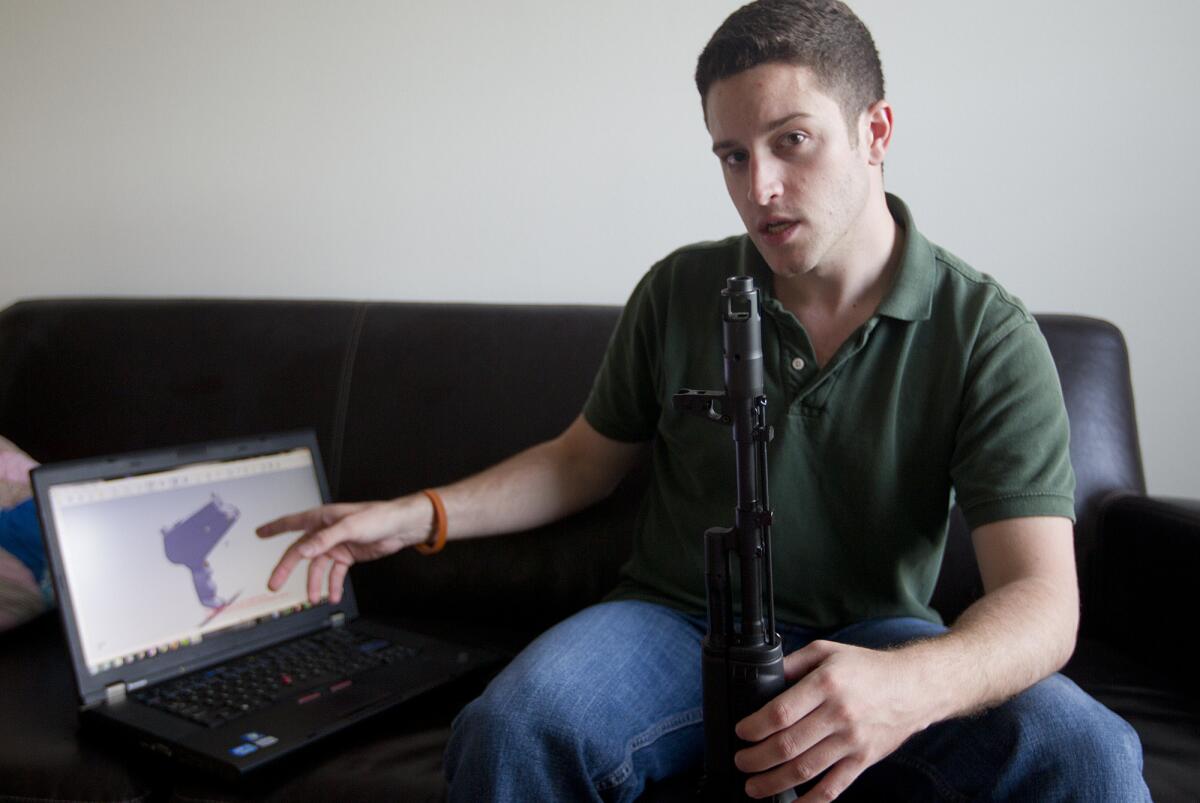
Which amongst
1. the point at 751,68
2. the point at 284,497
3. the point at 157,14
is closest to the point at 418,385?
the point at 284,497

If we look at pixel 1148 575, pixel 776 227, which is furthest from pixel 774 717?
pixel 1148 575

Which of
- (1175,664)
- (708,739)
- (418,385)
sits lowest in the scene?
(1175,664)

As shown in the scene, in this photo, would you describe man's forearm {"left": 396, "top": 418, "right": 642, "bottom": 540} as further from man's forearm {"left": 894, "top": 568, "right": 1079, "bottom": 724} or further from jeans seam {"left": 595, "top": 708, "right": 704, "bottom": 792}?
man's forearm {"left": 894, "top": 568, "right": 1079, "bottom": 724}

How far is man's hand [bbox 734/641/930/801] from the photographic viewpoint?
93cm

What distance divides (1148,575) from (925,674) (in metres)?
0.64

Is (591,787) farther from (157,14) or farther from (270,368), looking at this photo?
(157,14)

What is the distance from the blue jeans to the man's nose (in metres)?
0.49

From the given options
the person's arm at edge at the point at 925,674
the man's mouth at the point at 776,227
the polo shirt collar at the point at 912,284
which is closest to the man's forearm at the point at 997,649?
the person's arm at edge at the point at 925,674

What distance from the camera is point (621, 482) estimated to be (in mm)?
1682

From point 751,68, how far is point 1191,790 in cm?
A: 88

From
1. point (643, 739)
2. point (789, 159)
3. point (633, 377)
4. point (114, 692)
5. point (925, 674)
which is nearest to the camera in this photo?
point (925, 674)

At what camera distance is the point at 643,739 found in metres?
1.19

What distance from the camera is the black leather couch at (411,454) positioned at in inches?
51.3

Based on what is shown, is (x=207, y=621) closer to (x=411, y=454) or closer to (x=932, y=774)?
(x=411, y=454)
